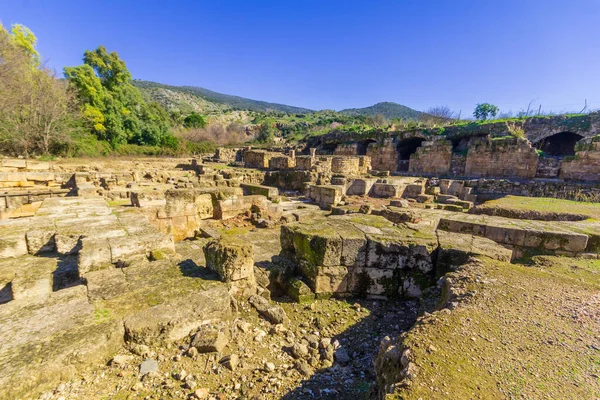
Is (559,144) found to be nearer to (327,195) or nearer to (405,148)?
(405,148)

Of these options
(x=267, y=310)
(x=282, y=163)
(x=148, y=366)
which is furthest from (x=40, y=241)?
(x=282, y=163)

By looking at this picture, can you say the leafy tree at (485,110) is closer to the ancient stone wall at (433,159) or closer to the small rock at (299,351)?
the ancient stone wall at (433,159)

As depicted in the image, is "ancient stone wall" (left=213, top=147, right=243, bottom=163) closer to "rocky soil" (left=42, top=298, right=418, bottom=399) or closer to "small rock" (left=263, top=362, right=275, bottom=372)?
"rocky soil" (left=42, top=298, right=418, bottom=399)

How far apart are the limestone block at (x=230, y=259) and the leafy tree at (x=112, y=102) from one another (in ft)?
90.0

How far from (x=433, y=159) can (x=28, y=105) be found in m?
29.1

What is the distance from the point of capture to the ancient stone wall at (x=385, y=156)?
23.4 metres

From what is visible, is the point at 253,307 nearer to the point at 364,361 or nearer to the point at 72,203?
the point at 364,361

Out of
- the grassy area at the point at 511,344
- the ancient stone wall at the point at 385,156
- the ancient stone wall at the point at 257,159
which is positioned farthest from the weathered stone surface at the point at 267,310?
the ancient stone wall at the point at 385,156

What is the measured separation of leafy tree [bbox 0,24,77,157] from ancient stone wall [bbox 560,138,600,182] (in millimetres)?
31636

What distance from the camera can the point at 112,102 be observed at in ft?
85.7

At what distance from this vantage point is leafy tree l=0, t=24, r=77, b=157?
15992 mm

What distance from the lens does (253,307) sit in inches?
117

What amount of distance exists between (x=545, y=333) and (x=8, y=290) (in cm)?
485

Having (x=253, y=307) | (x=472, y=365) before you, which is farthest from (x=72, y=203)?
(x=472, y=365)
